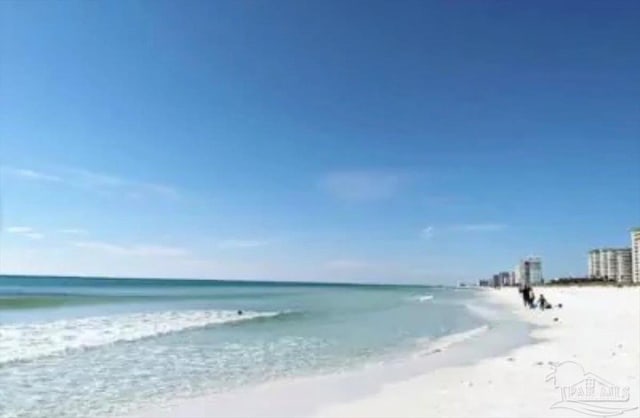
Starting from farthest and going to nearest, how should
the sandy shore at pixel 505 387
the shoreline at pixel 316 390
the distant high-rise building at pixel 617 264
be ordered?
1. the distant high-rise building at pixel 617 264
2. the shoreline at pixel 316 390
3. the sandy shore at pixel 505 387

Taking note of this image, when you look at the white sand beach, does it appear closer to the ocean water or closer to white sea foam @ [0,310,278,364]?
the ocean water

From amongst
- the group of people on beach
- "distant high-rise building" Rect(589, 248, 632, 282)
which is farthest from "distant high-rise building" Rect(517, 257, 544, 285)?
the group of people on beach

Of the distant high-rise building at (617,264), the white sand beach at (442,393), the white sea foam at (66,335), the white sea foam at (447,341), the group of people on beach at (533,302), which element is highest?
the distant high-rise building at (617,264)

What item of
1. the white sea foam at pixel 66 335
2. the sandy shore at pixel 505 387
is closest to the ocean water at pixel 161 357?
the white sea foam at pixel 66 335

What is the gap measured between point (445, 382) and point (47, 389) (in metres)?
6.91

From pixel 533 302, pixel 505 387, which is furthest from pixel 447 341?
pixel 533 302

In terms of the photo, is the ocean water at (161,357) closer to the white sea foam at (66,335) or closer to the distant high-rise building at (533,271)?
the white sea foam at (66,335)

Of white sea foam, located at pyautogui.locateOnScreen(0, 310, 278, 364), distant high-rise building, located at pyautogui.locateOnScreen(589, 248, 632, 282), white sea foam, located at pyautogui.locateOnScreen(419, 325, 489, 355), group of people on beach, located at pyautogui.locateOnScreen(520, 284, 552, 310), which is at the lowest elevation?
white sea foam, located at pyautogui.locateOnScreen(0, 310, 278, 364)

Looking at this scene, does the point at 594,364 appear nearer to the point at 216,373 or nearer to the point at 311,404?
the point at 311,404

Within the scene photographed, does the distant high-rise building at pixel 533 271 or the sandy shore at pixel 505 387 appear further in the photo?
the distant high-rise building at pixel 533 271

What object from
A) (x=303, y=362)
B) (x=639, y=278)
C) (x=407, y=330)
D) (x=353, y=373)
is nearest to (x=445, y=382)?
(x=353, y=373)

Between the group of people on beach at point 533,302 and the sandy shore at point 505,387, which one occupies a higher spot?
the group of people on beach at point 533,302

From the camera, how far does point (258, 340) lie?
58.6 feet

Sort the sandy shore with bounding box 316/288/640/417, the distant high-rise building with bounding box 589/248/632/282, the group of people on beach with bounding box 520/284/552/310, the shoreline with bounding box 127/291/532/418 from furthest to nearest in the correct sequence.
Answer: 1. the distant high-rise building with bounding box 589/248/632/282
2. the group of people on beach with bounding box 520/284/552/310
3. the shoreline with bounding box 127/291/532/418
4. the sandy shore with bounding box 316/288/640/417
